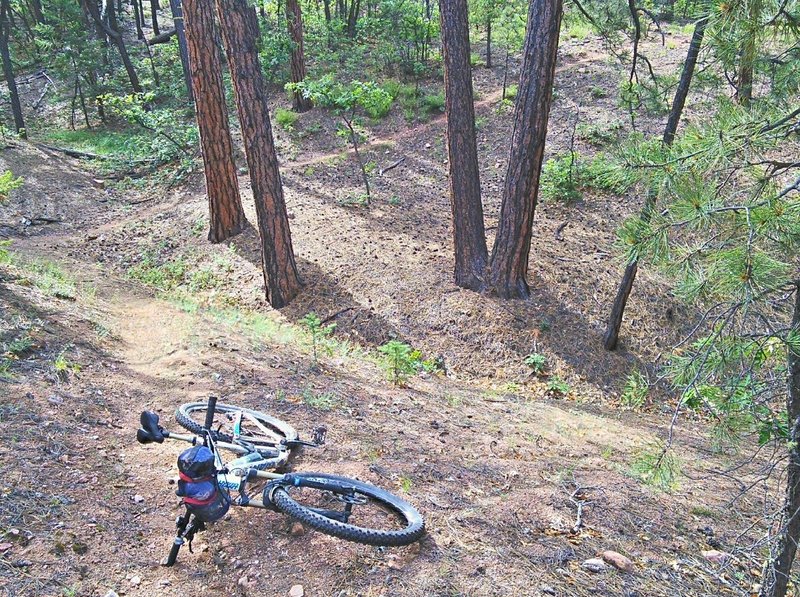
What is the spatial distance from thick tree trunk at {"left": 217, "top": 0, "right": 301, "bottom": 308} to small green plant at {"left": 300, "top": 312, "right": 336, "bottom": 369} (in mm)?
885

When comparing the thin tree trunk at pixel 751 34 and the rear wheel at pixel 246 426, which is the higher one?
the thin tree trunk at pixel 751 34

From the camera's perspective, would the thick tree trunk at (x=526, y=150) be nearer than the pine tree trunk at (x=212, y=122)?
Yes

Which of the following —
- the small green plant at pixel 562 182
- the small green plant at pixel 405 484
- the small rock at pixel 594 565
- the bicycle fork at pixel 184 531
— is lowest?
the small rock at pixel 594 565

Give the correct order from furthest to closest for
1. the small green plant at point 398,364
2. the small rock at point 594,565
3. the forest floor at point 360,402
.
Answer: the small green plant at point 398,364, the small rock at point 594,565, the forest floor at point 360,402

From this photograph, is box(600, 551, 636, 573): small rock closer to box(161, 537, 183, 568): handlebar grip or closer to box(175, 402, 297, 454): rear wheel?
box(175, 402, 297, 454): rear wheel

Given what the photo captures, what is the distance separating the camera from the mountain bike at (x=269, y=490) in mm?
2854

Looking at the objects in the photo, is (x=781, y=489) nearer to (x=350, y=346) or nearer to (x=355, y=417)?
(x=355, y=417)

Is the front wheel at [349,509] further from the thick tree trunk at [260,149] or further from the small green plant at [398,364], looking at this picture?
the thick tree trunk at [260,149]

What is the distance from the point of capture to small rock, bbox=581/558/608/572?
3.37m

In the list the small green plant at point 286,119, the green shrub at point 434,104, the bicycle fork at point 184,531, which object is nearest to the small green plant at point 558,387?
the bicycle fork at point 184,531

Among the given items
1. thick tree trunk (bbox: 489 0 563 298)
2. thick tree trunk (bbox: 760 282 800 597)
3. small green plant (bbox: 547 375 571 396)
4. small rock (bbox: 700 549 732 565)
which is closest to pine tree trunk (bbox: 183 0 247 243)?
thick tree trunk (bbox: 489 0 563 298)

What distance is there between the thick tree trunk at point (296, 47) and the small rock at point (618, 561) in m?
14.8

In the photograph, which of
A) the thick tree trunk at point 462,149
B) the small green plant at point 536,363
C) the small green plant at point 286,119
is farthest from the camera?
the small green plant at point 286,119

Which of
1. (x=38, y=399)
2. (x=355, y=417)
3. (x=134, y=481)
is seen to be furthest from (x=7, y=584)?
(x=355, y=417)
